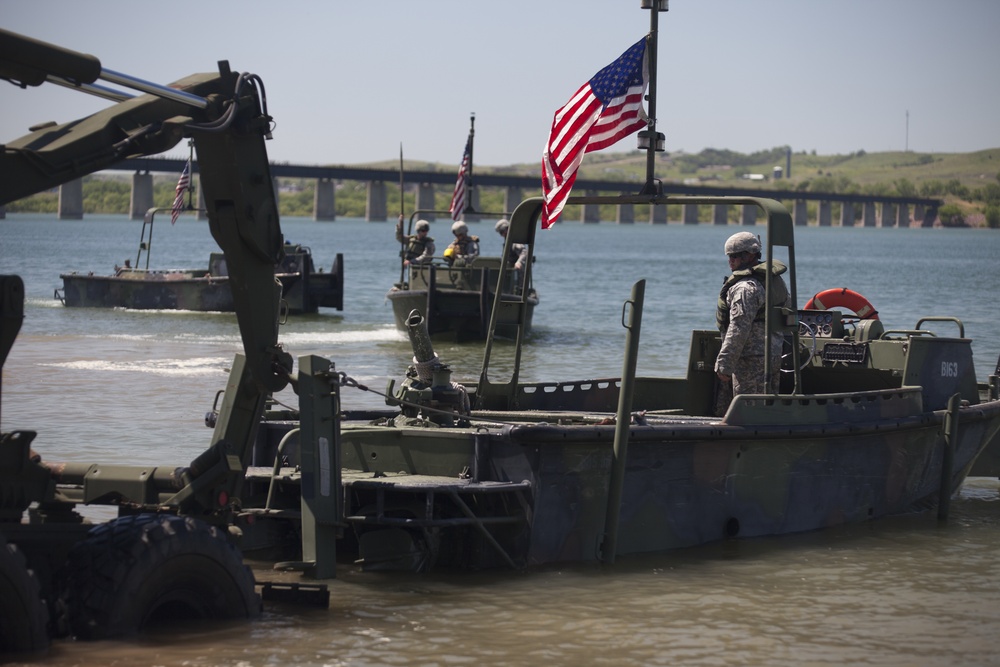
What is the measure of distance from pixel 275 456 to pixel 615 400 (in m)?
3.78

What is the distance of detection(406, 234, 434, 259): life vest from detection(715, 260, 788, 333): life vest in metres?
18.7

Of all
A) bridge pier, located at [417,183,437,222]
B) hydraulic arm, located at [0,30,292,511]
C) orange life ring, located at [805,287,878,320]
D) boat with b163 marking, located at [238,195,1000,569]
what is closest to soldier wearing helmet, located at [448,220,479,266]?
orange life ring, located at [805,287,878,320]

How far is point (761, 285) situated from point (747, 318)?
0.91 ft

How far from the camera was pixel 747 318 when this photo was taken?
1067cm

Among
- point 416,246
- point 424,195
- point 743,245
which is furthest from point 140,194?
point 743,245

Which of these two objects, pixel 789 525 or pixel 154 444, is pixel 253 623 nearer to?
pixel 789 525

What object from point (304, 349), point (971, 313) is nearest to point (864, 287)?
point (971, 313)

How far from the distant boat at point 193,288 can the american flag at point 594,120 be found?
76.3 feet

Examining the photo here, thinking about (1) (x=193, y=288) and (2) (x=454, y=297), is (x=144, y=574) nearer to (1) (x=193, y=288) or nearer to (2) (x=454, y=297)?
(2) (x=454, y=297)

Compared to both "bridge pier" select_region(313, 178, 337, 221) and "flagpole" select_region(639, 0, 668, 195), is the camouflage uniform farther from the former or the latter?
"bridge pier" select_region(313, 178, 337, 221)

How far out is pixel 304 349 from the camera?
88.8ft

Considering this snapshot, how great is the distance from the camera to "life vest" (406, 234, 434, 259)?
2942 cm

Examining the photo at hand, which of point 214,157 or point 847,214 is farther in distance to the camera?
point 847,214

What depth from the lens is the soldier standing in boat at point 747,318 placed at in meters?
10.7
